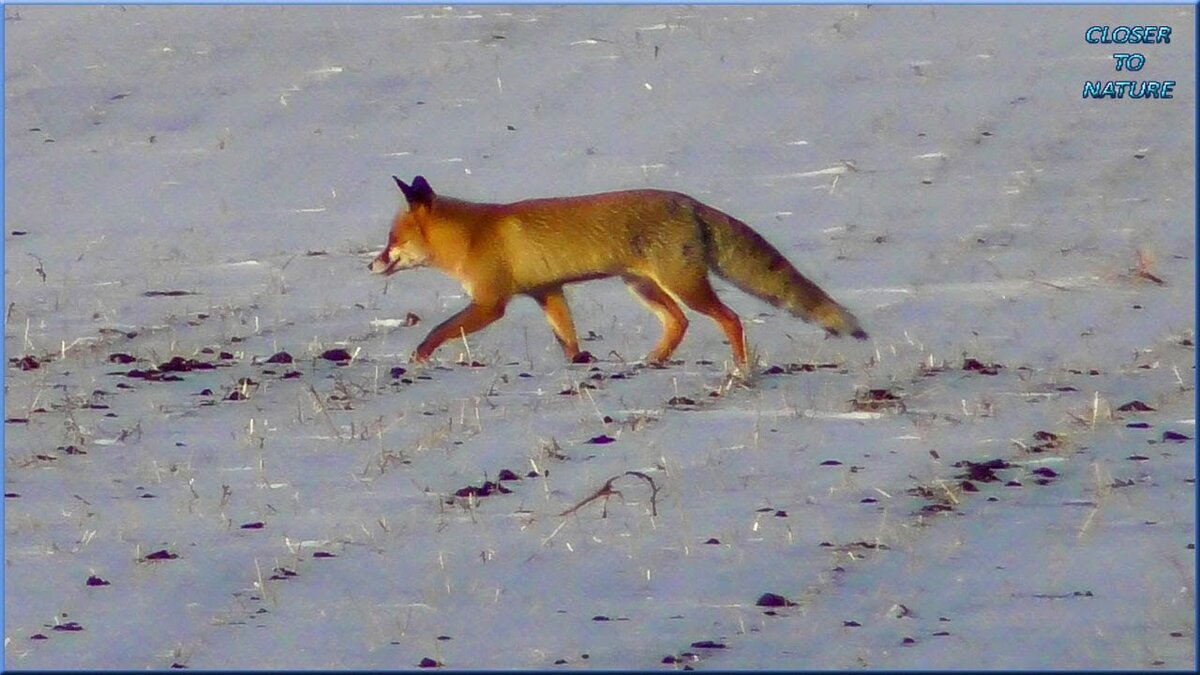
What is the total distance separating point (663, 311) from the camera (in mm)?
9305

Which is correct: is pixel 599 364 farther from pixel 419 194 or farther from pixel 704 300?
pixel 419 194

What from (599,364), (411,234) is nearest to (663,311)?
(599,364)

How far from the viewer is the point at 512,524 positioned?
18.7ft

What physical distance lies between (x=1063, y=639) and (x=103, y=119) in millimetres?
13264

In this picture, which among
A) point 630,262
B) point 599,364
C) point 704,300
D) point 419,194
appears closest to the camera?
point 599,364

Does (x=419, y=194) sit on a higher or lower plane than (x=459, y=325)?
higher

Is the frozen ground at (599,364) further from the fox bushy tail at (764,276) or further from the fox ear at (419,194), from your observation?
the fox ear at (419,194)

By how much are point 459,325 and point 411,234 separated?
1.01 metres

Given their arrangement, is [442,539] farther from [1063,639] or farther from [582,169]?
[582,169]

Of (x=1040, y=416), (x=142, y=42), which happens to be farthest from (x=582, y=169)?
(x=1040, y=416)

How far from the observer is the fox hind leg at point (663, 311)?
908 centimetres

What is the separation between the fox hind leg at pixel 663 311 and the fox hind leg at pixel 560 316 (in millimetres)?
369

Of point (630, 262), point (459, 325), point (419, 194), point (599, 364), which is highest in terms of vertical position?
point (419, 194)

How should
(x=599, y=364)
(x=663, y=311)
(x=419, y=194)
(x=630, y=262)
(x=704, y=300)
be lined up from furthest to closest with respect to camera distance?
(x=419, y=194)
(x=663, y=311)
(x=630, y=262)
(x=704, y=300)
(x=599, y=364)
